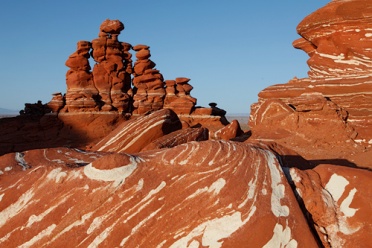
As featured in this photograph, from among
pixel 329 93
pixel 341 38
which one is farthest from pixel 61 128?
pixel 329 93

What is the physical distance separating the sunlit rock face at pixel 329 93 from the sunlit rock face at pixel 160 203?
4.10m

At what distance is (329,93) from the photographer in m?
8.26

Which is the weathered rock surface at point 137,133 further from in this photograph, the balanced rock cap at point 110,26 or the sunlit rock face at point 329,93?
the balanced rock cap at point 110,26

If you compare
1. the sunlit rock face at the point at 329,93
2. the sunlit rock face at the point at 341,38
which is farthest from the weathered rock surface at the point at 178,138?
the sunlit rock face at the point at 341,38

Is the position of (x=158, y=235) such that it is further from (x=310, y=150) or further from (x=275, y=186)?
(x=310, y=150)

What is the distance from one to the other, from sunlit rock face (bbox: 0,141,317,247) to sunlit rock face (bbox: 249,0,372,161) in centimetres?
410

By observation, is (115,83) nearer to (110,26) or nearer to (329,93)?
(110,26)

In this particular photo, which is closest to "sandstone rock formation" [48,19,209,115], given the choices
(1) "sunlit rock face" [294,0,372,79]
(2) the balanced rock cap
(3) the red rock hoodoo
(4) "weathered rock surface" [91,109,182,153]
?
(2) the balanced rock cap

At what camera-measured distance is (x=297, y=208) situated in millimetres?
2979

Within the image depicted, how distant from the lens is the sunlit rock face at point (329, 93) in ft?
24.9

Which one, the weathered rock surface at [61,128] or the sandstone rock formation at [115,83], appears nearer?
the weathered rock surface at [61,128]

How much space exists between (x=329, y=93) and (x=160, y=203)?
6353 millimetres

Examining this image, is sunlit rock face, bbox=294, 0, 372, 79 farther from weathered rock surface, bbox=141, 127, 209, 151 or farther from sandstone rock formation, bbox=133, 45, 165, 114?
sandstone rock formation, bbox=133, 45, 165, 114

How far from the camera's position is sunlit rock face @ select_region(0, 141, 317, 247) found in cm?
276
